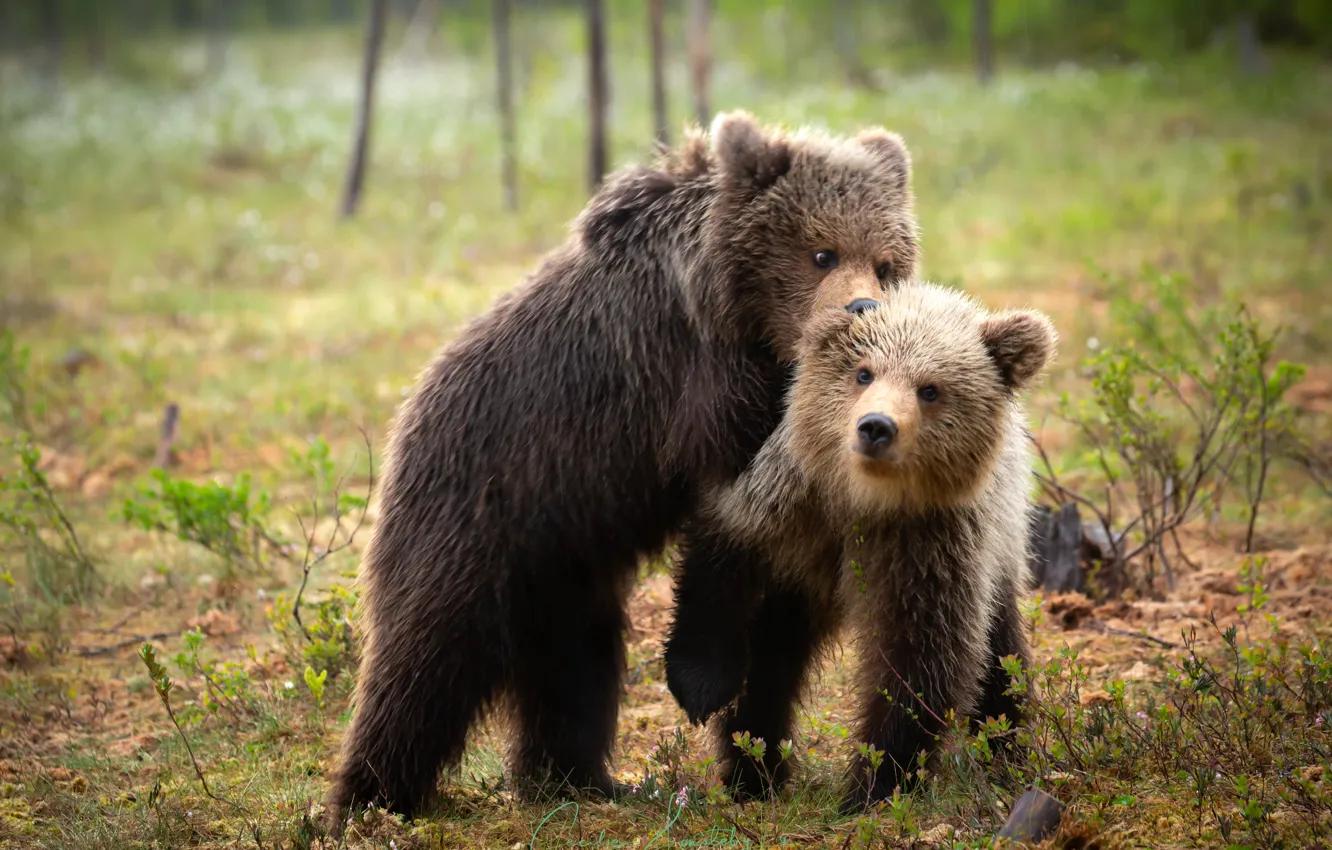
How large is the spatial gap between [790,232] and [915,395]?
1.04 meters

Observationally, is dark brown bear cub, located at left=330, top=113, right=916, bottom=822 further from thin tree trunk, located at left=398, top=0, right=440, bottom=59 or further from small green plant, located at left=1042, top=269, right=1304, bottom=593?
thin tree trunk, located at left=398, top=0, right=440, bottom=59

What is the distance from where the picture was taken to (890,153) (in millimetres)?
4844

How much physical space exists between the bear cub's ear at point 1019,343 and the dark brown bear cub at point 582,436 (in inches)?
23.4

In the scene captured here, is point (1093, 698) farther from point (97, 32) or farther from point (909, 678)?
point (97, 32)

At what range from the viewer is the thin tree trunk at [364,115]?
1867 cm

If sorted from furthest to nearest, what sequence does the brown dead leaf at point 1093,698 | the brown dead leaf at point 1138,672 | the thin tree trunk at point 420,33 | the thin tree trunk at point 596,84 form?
the thin tree trunk at point 420,33 → the thin tree trunk at point 596,84 → the brown dead leaf at point 1138,672 → the brown dead leaf at point 1093,698

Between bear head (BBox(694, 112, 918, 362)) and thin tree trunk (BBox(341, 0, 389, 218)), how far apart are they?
15.1 m

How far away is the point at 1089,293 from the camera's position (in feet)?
39.9

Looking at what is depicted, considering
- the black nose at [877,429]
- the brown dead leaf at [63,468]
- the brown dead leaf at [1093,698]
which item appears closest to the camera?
the black nose at [877,429]

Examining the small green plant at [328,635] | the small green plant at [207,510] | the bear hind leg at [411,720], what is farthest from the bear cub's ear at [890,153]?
the small green plant at [207,510]

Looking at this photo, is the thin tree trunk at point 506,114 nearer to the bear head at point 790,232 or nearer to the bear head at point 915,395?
the bear head at point 790,232

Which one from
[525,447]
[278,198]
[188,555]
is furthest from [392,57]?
[525,447]

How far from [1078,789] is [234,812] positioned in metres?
2.75

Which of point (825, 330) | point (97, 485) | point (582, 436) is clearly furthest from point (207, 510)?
point (825, 330)
